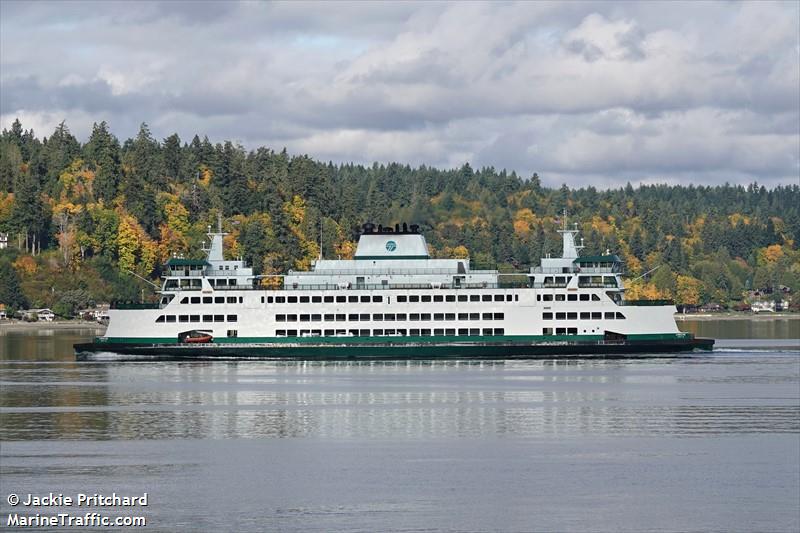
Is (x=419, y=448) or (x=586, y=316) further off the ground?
(x=586, y=316)

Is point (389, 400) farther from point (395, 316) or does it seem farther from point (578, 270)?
point (578, 270)

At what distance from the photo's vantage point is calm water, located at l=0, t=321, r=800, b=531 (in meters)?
34.6

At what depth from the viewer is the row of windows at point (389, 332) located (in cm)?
8269

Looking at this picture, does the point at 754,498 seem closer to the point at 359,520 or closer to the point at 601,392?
the point at 359,520

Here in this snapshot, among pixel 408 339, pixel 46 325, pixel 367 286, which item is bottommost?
pixel 408 339

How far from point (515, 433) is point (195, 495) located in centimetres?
1491

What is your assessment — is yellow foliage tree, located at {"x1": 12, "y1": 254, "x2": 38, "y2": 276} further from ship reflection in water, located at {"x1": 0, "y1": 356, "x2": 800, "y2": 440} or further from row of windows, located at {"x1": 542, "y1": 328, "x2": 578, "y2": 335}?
row of windows, located at {"x1": 542, "y1": 328, "x2": 578, "y2": 335}

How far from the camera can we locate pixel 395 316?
83.2 m

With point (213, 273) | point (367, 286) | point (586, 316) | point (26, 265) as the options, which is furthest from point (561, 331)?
point (26, 265)

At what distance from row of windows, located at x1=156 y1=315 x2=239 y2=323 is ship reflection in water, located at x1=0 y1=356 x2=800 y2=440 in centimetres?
468

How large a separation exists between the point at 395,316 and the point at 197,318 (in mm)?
12812

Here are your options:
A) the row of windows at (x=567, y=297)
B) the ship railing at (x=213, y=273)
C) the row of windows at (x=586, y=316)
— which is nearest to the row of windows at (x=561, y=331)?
the row of windows at (x=586, y=316)

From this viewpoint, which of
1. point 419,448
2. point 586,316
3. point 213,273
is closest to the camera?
point 419,448

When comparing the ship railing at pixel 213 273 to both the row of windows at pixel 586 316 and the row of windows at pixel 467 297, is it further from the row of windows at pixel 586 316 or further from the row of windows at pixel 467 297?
the row of windows at pixel 586 316
